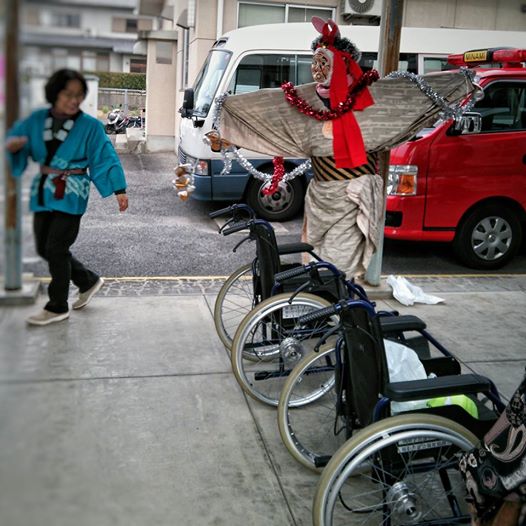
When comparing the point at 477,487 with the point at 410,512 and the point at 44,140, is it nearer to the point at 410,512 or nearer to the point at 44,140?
the point at 410,512

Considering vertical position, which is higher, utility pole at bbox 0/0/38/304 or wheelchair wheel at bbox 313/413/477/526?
utility pole at bbox 0/0/38/304

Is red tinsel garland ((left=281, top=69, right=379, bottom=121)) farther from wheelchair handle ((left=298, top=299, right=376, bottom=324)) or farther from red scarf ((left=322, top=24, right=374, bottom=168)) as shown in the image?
wheelchair handle ((left=298, top=299, right=376, bottom=324))

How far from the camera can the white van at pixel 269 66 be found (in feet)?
22.9

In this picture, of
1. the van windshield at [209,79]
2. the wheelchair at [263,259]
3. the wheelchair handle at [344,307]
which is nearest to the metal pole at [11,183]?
the wheelchair handle at [344,307]

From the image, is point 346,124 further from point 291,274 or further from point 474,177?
point 474,177

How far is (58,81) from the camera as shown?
0.57 metres

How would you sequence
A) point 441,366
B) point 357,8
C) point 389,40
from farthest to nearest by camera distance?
point 357,8, point 389,40, point 441,366

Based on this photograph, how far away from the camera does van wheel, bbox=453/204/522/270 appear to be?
653cm

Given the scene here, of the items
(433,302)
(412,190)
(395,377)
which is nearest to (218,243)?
(412,190)

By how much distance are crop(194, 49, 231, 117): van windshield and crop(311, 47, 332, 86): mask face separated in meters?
2.84

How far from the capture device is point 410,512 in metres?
2.32

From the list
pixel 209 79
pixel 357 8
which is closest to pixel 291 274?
pixel 209 79

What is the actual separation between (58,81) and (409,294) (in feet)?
16.7

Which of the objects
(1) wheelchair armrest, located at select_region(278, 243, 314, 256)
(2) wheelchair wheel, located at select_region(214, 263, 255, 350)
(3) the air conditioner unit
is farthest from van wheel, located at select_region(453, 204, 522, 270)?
(1) wheelchair armrest, located at select_region(278, 243, 314, 256)
